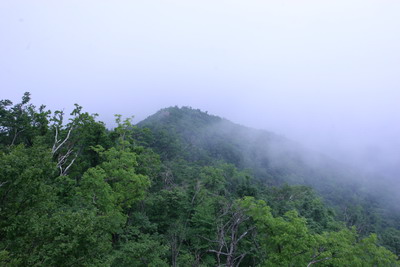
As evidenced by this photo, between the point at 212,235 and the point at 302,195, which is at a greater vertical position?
the point at 212,235

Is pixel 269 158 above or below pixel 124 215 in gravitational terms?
below

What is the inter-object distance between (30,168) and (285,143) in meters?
156

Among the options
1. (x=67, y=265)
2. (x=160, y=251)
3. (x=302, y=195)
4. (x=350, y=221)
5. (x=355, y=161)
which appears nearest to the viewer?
(x=67, y=265)

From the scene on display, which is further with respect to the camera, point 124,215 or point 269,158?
point 269,158

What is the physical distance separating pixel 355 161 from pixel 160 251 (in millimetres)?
200324

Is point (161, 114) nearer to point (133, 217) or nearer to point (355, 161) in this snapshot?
point (133, 217)

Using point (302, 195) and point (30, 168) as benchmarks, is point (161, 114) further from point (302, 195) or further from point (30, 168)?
point (30, 168)

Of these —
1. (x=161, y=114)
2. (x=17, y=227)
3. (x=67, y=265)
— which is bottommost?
(x=67, y=265)

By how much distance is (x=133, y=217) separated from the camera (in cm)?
2002

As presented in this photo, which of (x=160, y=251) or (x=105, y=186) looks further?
(x=105, y=186)

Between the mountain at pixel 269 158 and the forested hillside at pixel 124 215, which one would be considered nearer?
the forested hillside at pixel 124 215

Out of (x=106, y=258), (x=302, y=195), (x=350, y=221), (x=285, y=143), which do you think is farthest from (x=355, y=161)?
(x=106, y=258)

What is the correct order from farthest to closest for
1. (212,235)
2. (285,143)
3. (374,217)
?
1. (285,143)
2. (374,217)
3. (212,235)

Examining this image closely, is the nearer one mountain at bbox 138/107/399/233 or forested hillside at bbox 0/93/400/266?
forested hillside at bbox 0/93/400/266
